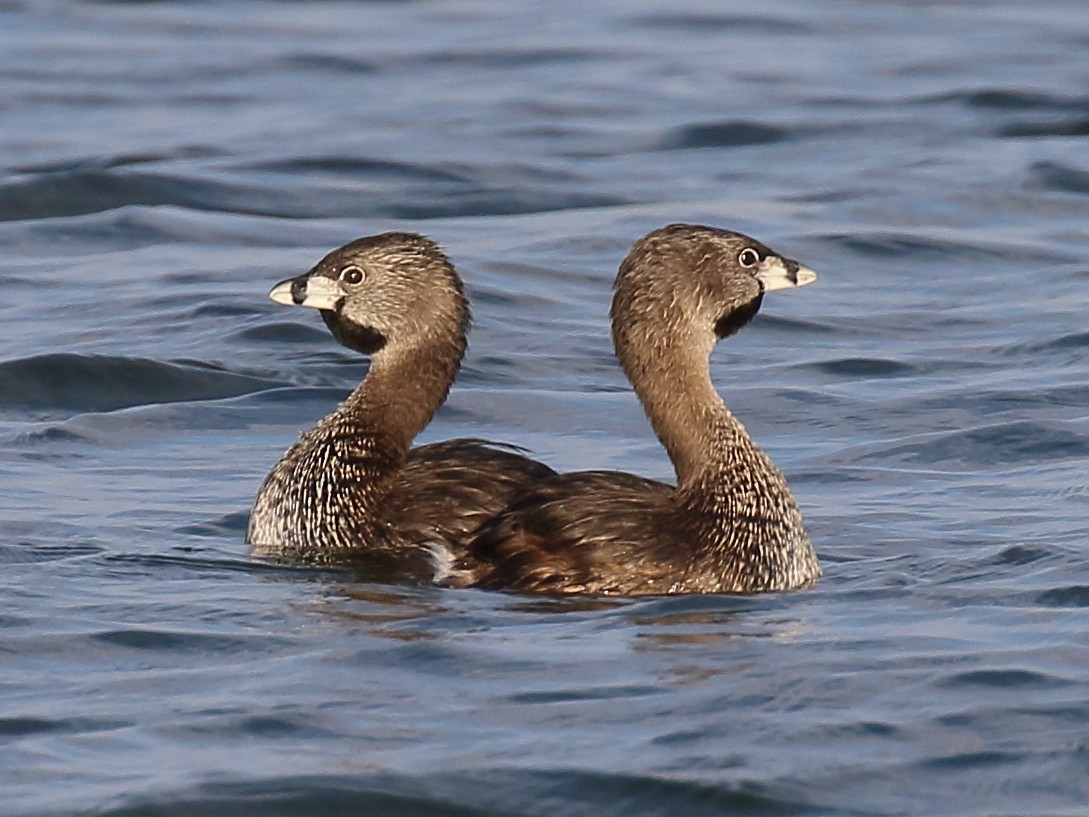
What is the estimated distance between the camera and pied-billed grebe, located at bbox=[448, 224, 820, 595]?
29.5ft

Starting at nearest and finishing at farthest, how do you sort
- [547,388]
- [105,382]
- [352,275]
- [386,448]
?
[386,448], [352,275], [105,382], [547,388]

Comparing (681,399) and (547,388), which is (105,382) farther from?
(681,399)

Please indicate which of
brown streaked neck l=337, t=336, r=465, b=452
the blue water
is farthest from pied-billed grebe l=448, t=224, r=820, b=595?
brown streaked neck l=337, t=336, r=465, b=452

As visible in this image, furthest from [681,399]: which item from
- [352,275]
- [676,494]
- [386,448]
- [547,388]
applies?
[547,388]

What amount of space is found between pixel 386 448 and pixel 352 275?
2.32 ft

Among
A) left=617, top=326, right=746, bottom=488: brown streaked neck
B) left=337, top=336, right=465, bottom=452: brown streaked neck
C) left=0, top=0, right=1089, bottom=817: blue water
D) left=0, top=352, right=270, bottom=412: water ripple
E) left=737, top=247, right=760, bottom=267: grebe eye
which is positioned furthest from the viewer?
left=0, top=352, right=270, bottom=412: water ripple

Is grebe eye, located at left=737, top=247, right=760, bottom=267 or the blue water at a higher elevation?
grebe eye, located at left=737, top=247, right=760, bottom=267

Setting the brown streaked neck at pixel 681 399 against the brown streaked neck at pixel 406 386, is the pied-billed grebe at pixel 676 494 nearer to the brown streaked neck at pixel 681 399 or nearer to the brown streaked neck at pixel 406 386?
the brown streaked neck at pixel 681 399

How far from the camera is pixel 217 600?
9.15 metres

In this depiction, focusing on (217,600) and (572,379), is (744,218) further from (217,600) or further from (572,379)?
(217,600)

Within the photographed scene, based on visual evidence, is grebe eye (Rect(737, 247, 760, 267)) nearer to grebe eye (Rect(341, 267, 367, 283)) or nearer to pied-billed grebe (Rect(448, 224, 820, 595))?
pied-billed grebe (Rect(448, 224, 820, 595))

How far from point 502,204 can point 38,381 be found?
5968 mm

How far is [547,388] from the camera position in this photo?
44.6ft

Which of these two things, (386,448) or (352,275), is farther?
(352,275)
